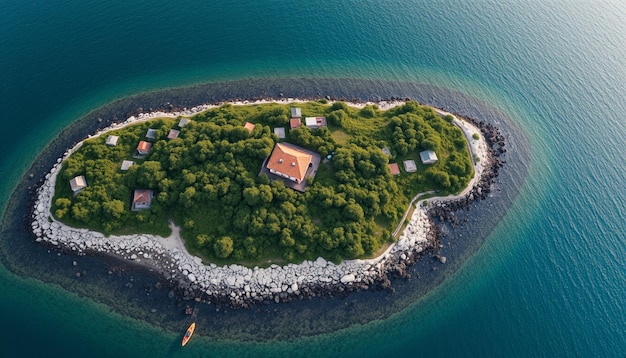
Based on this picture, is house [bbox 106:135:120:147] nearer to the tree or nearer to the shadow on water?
the shadow on water

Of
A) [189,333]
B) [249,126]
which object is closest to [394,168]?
[249,126]

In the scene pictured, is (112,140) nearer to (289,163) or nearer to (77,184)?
(77,184)

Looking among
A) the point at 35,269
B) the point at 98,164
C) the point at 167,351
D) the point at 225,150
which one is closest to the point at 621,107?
the point at 225,150

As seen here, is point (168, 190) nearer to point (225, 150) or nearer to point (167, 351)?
point (225, 150)

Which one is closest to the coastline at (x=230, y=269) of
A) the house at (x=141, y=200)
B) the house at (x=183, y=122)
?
the house at (x=141, y=200)

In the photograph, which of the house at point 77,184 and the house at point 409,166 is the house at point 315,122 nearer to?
the house at point 409,166

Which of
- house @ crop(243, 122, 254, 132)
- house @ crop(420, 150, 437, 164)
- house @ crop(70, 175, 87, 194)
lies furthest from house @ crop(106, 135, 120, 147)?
house @ crop(420, 150, 437, 164)
